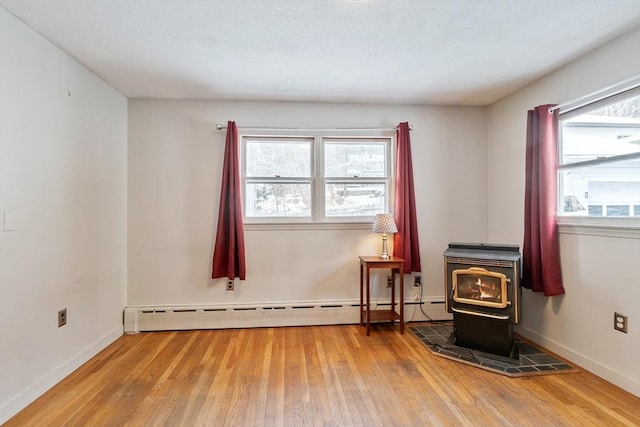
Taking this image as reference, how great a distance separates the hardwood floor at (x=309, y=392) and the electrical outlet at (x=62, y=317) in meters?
0.40

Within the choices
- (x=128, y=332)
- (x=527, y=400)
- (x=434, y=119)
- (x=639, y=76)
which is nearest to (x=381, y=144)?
(x=434, y=119)

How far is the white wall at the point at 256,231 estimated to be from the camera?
10.1 ft

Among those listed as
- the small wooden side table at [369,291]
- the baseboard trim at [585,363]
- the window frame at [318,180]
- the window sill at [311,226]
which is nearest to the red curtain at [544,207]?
the baseboard trim at [585,363]

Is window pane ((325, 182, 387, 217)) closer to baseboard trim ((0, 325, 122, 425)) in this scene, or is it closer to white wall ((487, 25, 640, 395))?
white wall ((487, 25, 640, 395))

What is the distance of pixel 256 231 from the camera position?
10.4 feet

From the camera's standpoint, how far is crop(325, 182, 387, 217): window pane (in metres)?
3.29

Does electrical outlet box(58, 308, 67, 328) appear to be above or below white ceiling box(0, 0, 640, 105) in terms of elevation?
below

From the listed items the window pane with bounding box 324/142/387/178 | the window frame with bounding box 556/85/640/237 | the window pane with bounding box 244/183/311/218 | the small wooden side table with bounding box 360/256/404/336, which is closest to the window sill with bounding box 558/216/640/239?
the window frame with bounding box 556/85/640/237

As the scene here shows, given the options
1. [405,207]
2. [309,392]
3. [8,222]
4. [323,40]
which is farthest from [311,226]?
[8,222]

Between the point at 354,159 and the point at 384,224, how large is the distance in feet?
2.81

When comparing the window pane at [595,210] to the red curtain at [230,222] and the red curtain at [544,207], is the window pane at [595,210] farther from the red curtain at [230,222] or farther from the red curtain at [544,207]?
the red curtain at [230,222]

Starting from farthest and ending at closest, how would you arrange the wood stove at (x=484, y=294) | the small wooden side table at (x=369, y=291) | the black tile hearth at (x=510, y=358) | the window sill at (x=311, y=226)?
→ the window sill at (x=311, y=226)
the small wooden side table at (x=369, y=291)
the wood stove at (x=484, y=294)
the black tile hearth at (x=510, y=358)

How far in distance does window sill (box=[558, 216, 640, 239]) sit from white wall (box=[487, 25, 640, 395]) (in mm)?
11

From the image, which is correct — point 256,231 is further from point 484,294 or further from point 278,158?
point 484,294
